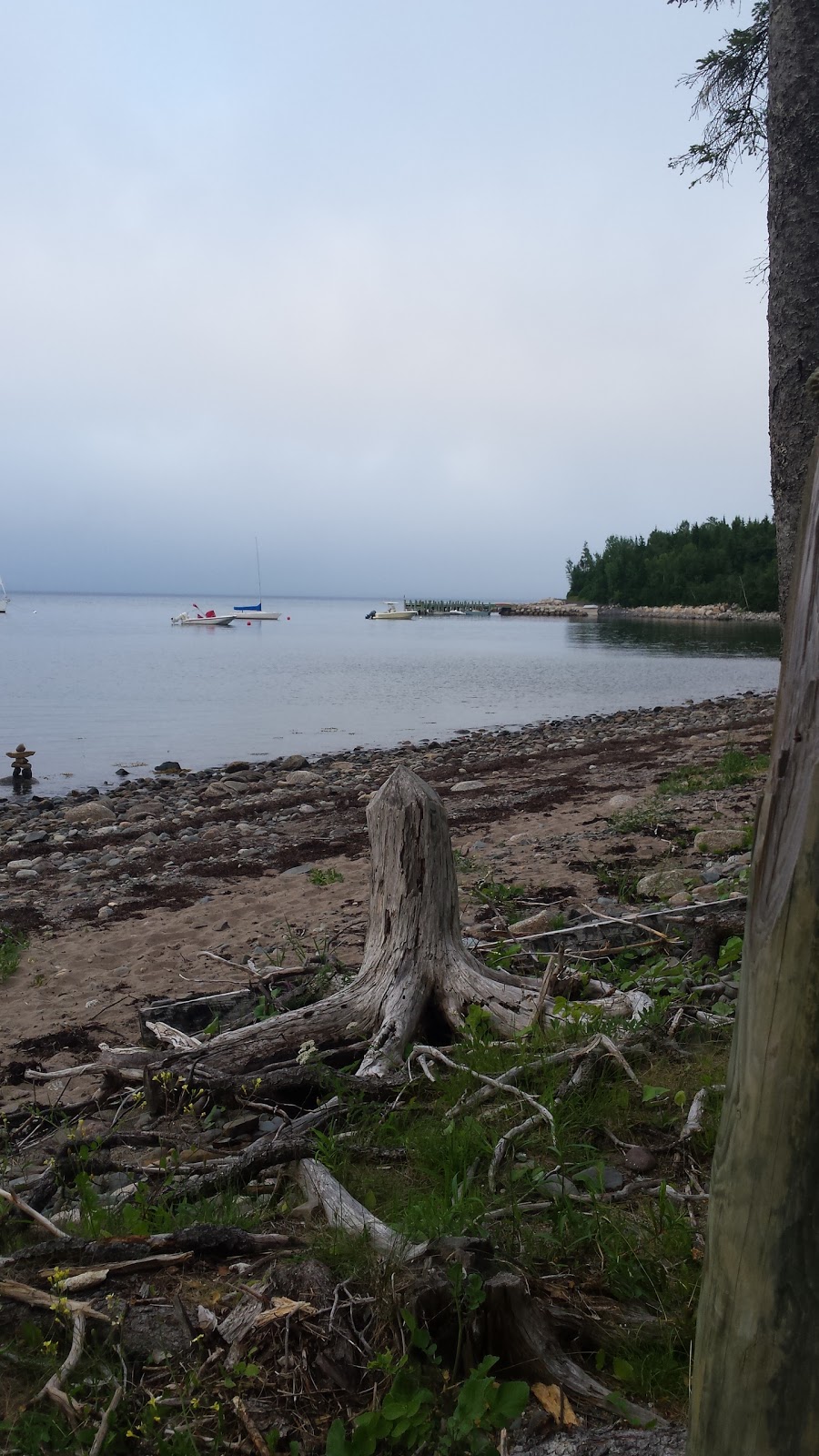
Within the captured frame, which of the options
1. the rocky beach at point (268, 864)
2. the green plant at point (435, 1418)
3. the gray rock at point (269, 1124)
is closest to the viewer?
the green plant at point (435, 1418)

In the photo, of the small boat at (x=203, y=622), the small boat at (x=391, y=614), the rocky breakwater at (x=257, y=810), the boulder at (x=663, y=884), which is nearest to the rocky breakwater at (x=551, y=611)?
the small boat at (x=391, y=614)

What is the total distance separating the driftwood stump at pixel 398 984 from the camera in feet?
13.9

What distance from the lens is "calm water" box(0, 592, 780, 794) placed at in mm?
24297

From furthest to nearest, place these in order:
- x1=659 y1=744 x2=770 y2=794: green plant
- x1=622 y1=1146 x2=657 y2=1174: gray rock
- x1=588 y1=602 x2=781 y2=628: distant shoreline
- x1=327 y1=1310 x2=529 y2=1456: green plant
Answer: x1=588 y1=602 x2=781 y2=628: distant shoreline → x1=659 y1=744 x2=770 y2=794: green plant → x1=622 y1=1146 x2=657 y2=1174: gray rock → x1=327 y1=1310 x2=529 y2=1456: green plant

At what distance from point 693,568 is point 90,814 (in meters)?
124

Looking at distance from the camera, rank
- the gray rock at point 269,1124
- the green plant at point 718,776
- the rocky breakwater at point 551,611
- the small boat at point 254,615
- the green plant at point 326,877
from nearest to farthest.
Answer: the gray rock at point 269,1124
the green plant at point 326,877
the green plant at point 718,776
the small boat at point 254,615
the rocky breakwater at point 551,611

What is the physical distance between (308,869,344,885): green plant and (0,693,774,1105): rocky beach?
3cm

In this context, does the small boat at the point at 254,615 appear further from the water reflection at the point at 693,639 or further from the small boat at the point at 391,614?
the water reflection at the point at 693,639

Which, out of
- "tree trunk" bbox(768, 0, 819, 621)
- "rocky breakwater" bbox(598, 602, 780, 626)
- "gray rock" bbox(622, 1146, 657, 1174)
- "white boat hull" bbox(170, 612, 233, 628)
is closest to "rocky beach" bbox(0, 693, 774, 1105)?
"gray rock" bbox(622, 1146, 657, 1174)

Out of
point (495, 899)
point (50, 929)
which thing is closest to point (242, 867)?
point (50, 929)

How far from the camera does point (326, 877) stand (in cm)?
864

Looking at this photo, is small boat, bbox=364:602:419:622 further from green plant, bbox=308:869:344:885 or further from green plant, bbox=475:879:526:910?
green plant, bbox=475:879:526:910

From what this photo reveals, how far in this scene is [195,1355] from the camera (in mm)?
2324

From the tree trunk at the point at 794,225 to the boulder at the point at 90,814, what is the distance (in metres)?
12.0
